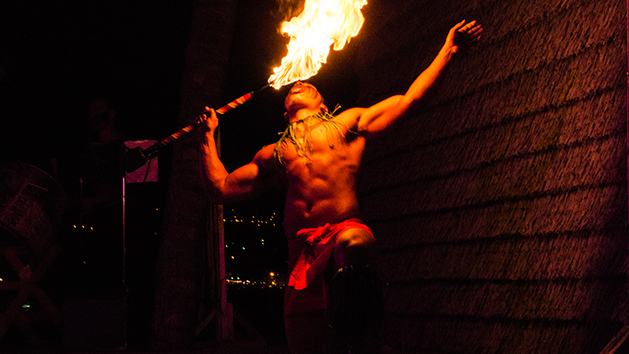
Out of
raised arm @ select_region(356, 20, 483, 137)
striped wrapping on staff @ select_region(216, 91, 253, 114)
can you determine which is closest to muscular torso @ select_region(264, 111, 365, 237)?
raised arm @ select_region(356, 20, 483, 137)

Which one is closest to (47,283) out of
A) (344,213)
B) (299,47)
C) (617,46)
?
(299,47)

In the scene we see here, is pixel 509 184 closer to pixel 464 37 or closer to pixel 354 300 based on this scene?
pixel 464 37

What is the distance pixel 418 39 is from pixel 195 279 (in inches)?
137

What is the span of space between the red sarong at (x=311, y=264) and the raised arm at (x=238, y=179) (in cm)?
50

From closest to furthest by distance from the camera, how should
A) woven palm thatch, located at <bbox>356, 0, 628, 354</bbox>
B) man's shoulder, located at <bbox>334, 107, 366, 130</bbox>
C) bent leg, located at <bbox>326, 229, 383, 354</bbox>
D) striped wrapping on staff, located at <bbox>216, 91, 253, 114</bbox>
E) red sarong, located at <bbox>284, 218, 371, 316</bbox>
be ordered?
bent leg, located at <bbox>326, 229, 383, 354</bbox>
red sarong, located at <bbox>284, 218, 371, 316</bbox>
woven palm thatch, located at <bbox>356, 0, 628, 354</bbox>
man's shoulder, located at <bbox>334, 107, 366, 130</bbox>
striped wrapping on staff, located at <bbox>216, 91, 253, 114</bbox>

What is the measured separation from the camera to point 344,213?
3.04 metres

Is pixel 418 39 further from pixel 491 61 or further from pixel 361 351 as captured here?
pixel 361 351

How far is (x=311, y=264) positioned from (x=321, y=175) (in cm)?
46

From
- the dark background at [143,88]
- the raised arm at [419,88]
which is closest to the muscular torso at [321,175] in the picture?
the raised arm at [419,88]

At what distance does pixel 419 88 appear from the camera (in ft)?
10.2

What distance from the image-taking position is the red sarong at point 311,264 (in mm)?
2927

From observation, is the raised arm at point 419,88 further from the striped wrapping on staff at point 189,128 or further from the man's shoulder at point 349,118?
the striped wrapping on staff at point 189,128

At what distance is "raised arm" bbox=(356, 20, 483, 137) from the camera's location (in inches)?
122

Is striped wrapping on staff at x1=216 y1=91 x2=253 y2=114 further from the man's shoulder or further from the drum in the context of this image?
the drum
